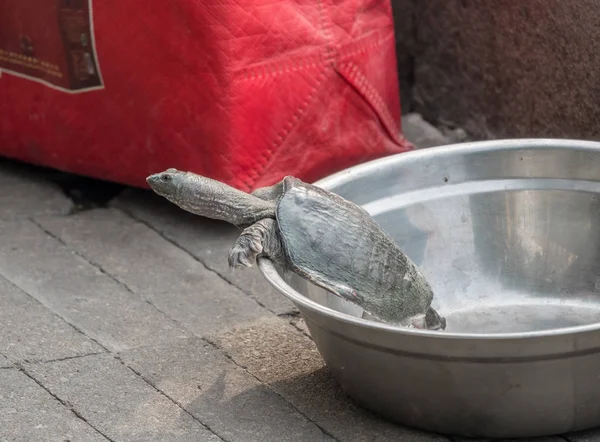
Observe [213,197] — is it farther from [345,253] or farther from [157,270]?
[157,270]

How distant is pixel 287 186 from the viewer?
6.92 ft

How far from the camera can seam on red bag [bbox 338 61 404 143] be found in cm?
294

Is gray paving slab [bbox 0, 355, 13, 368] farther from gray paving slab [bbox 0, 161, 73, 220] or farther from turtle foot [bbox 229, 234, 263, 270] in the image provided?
gray paving slab [bbox 0, 161, 73, 220]

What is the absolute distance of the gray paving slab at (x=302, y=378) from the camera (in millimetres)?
1954

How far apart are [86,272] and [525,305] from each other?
111 centimetres

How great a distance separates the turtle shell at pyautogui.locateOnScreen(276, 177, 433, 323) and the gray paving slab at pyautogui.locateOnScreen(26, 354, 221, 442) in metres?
0.37

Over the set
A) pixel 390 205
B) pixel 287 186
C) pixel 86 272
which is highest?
pixel 287 186

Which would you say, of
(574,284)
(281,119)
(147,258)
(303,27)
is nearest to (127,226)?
(147,258)

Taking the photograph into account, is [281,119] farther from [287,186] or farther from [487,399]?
[487,399]

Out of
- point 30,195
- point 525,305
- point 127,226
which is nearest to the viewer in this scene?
point 525,305

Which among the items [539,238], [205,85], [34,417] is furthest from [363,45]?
[34,417]

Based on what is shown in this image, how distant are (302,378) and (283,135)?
2.95 feet

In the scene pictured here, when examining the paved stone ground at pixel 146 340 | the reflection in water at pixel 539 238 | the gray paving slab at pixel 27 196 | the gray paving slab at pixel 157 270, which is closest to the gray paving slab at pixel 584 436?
the paved stone ground at pixel 146 340

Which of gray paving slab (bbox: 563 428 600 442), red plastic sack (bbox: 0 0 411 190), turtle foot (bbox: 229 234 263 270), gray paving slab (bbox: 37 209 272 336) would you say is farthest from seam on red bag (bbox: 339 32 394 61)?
gray paving slab (bbox: 563 428 600 442)
